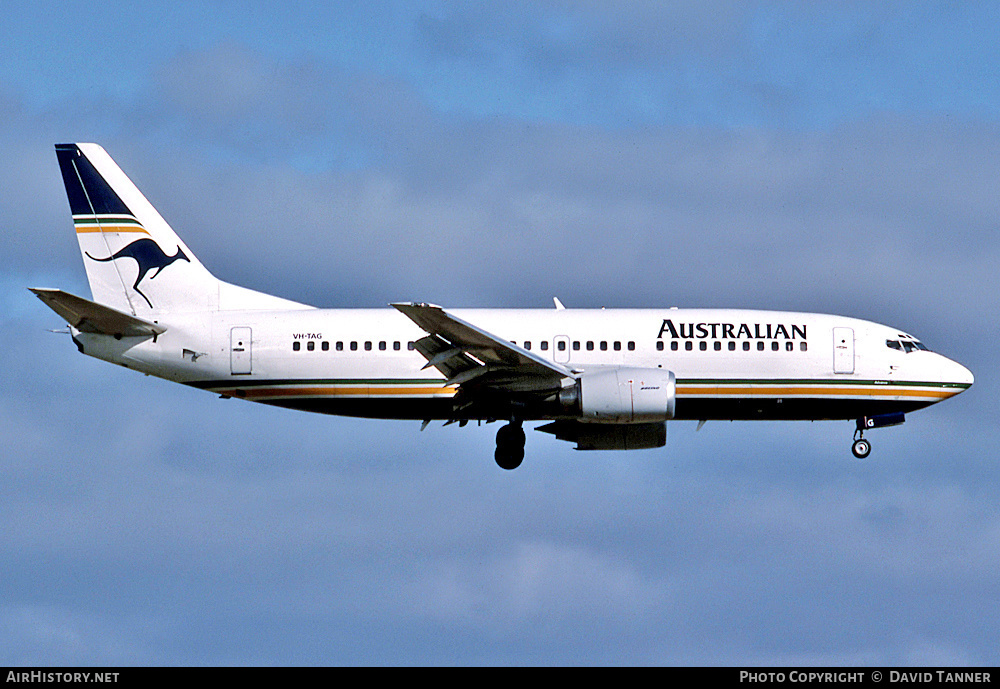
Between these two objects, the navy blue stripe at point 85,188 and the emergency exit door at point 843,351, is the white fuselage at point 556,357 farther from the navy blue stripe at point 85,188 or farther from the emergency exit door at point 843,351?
the navy blue stripe at point 85,188

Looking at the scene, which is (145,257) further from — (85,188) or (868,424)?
(868,424)

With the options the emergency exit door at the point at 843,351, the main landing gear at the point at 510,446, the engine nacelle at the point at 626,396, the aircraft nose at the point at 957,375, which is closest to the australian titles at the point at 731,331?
the emergency exit door at the point at 843,351

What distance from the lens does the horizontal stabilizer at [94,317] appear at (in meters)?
39.8

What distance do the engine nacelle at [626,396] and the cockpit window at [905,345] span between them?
775 cm

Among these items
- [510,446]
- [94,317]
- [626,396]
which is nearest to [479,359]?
[510,446]

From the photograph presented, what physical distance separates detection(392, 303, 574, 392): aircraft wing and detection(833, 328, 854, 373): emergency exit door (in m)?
8.22

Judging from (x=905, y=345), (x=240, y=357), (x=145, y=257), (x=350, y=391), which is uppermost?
(x=145, y=257)

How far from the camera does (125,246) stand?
44.3m

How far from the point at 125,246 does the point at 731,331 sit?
736 inches

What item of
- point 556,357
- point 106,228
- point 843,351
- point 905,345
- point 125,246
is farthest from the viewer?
point 106,228

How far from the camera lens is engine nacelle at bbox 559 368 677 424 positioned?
3903 centimetres
